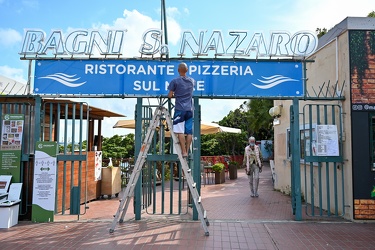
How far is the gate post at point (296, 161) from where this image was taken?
20.7ft

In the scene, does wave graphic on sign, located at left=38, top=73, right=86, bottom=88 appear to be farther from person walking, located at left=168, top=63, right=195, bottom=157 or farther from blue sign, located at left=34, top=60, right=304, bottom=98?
person walking, located at left=168, top=63, right=195, bottom=157

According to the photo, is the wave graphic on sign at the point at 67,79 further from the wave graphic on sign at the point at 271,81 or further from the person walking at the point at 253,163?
the person walking at the point at 253,163

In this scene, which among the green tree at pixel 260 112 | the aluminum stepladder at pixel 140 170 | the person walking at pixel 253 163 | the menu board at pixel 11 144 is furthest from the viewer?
the green tree at pixel 260 112

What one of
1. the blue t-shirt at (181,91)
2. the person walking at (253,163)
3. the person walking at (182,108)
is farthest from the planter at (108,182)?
the blue t-shirt at (181,91)

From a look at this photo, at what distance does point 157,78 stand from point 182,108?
→ 1340 millimetres

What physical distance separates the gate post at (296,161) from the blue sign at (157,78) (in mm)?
415

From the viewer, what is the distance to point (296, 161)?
6.43m

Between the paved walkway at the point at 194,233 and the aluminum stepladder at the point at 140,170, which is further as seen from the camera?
the aluminum stepladder at the point at 140,170

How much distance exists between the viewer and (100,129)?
1094 centimetres

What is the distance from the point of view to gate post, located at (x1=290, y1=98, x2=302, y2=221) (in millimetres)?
6324

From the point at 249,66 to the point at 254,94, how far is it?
1.95 ft

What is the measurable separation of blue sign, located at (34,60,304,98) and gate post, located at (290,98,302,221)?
0.41 m

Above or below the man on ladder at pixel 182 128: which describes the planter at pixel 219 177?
below

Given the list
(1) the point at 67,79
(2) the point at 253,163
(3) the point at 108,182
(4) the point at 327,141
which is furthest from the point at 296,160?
(3) the point at 108,182
